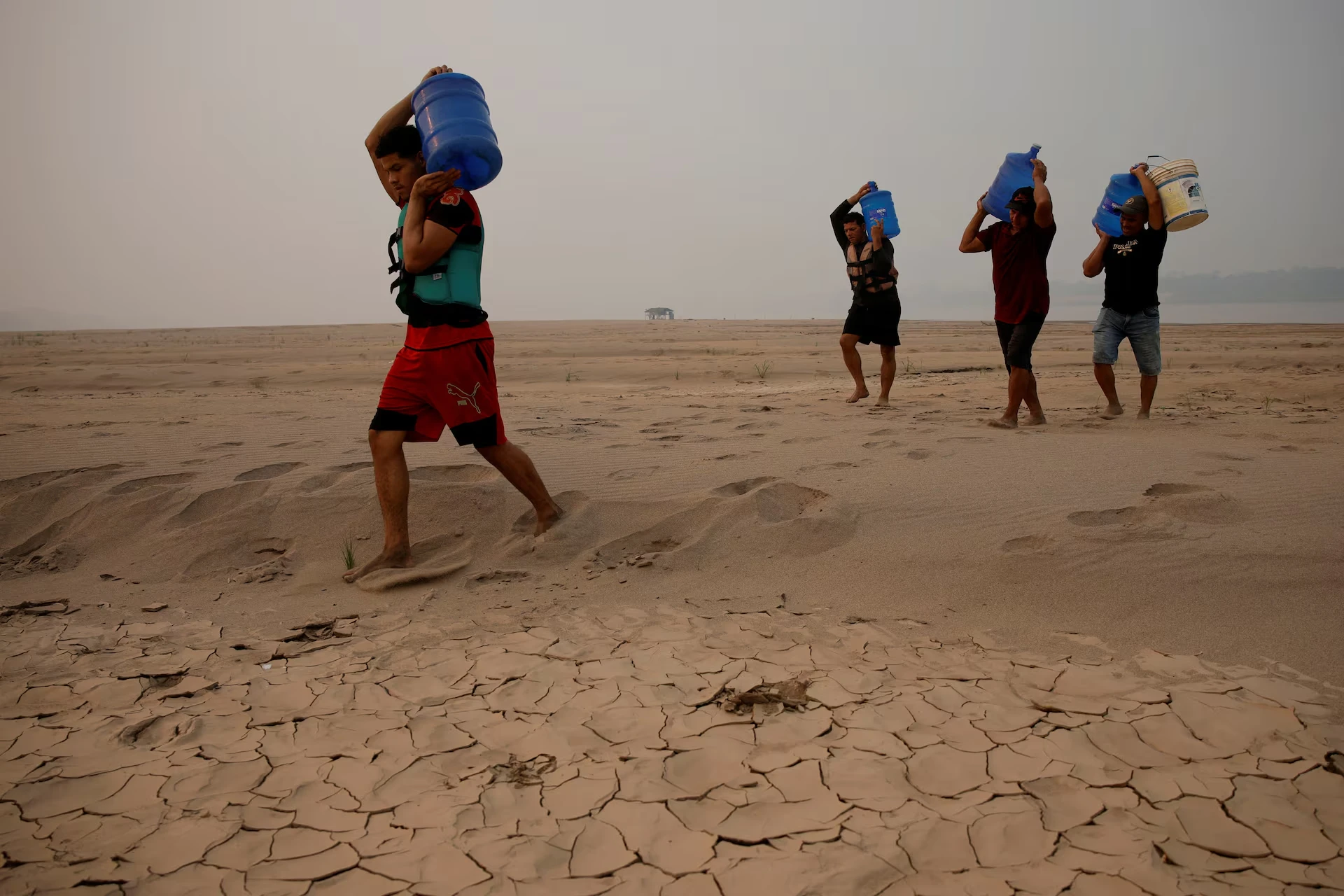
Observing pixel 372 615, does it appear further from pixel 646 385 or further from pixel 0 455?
pixel 646 385

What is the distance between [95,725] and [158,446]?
313cm

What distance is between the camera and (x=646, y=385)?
10.0 meters

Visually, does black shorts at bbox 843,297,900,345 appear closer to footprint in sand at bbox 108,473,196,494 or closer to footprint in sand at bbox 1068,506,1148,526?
footprint in sand at bbox 1068,506,1148,526

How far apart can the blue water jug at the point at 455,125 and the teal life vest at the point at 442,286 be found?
253mm

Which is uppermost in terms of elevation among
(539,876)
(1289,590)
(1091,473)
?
(1091,473)

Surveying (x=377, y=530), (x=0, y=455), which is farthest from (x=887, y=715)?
(x=0, y=455)

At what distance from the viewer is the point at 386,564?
10.8 ft

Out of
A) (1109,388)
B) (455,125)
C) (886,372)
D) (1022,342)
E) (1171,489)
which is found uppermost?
(455,125)

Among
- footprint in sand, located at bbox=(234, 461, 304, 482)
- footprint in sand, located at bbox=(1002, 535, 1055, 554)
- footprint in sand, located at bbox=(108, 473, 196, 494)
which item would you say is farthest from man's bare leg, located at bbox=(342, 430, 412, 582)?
footprint in sand, located at bbox=(1002, 535, 1055, 554)

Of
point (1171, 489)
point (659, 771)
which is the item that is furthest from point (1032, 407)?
point (659, 771)

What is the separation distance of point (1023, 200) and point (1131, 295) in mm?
1035

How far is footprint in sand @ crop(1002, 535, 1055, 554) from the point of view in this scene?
313cm

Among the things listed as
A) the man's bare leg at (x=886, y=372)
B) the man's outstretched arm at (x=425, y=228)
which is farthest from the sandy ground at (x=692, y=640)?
the man's outstretched arm at (x=425, y=228)

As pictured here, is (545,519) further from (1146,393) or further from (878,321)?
(1146,393)
